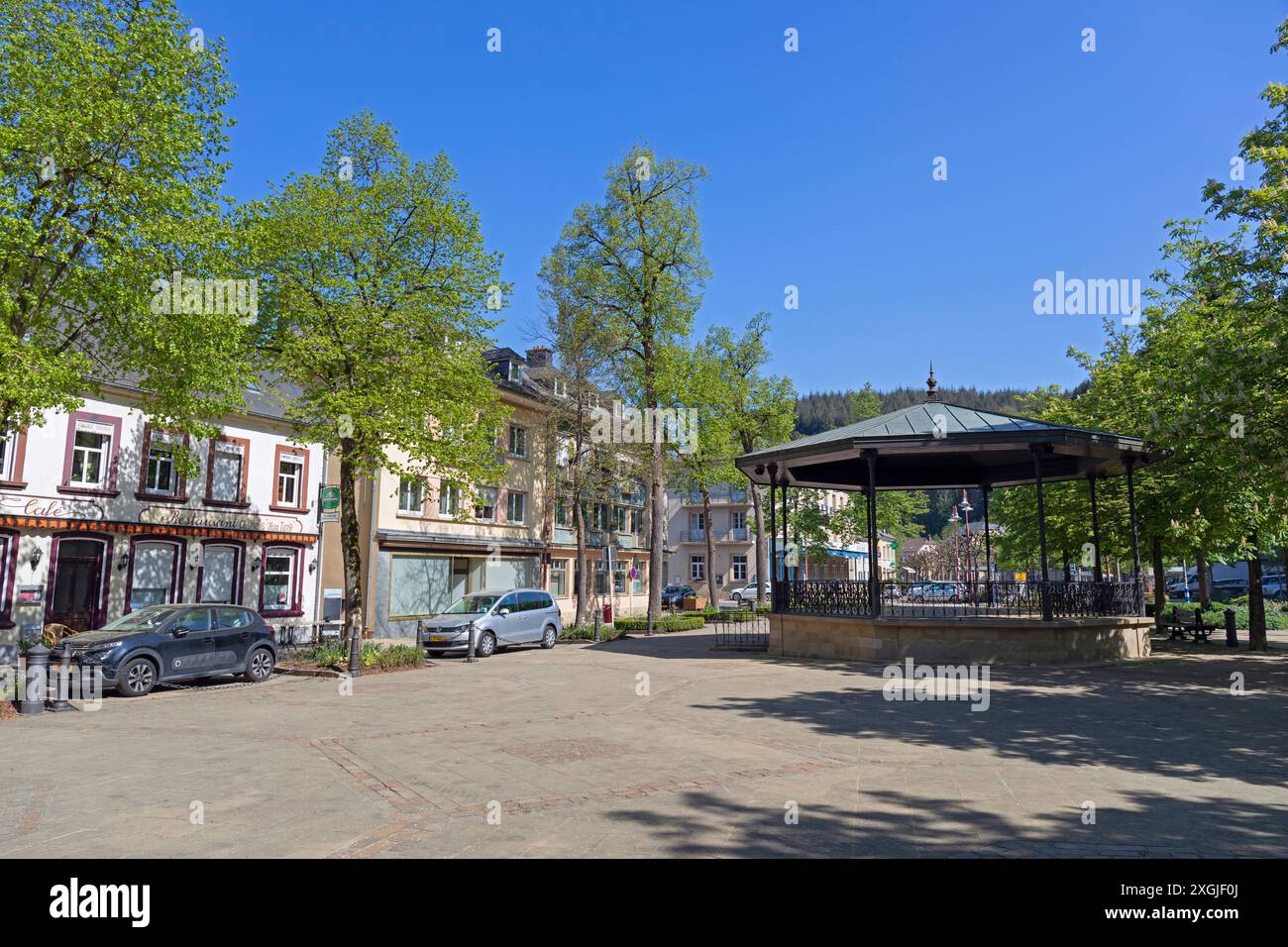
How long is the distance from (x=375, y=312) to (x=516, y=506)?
19.4 metres

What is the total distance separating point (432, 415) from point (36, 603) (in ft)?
33.4

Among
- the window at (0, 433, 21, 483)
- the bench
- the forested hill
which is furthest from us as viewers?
the forested hill

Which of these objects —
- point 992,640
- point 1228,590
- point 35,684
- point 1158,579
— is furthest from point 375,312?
point 1228,590

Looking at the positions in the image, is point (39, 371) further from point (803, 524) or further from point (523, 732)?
point (803, 524)

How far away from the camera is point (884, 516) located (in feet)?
151

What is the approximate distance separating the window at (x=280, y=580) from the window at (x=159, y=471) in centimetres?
Answer: 366

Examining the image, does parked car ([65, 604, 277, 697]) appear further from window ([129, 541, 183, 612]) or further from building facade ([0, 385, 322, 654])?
window ([129, 541, 183, 612])

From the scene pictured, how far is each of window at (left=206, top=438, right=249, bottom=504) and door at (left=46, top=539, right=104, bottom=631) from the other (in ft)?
11.5

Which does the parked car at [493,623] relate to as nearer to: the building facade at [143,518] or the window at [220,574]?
the window at [220,574]

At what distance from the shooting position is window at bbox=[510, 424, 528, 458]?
37.4 meters

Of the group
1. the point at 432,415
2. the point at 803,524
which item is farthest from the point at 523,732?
the point at 803,524

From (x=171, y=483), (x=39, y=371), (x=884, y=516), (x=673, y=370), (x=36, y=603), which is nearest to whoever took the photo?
(x=39, y=371)

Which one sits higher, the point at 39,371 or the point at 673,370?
the point at 673,370

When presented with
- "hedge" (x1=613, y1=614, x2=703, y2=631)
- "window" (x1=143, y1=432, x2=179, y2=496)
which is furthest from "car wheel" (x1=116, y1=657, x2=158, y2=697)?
"hedge" (x1=613, y1=614, x2=703, y2=631)
